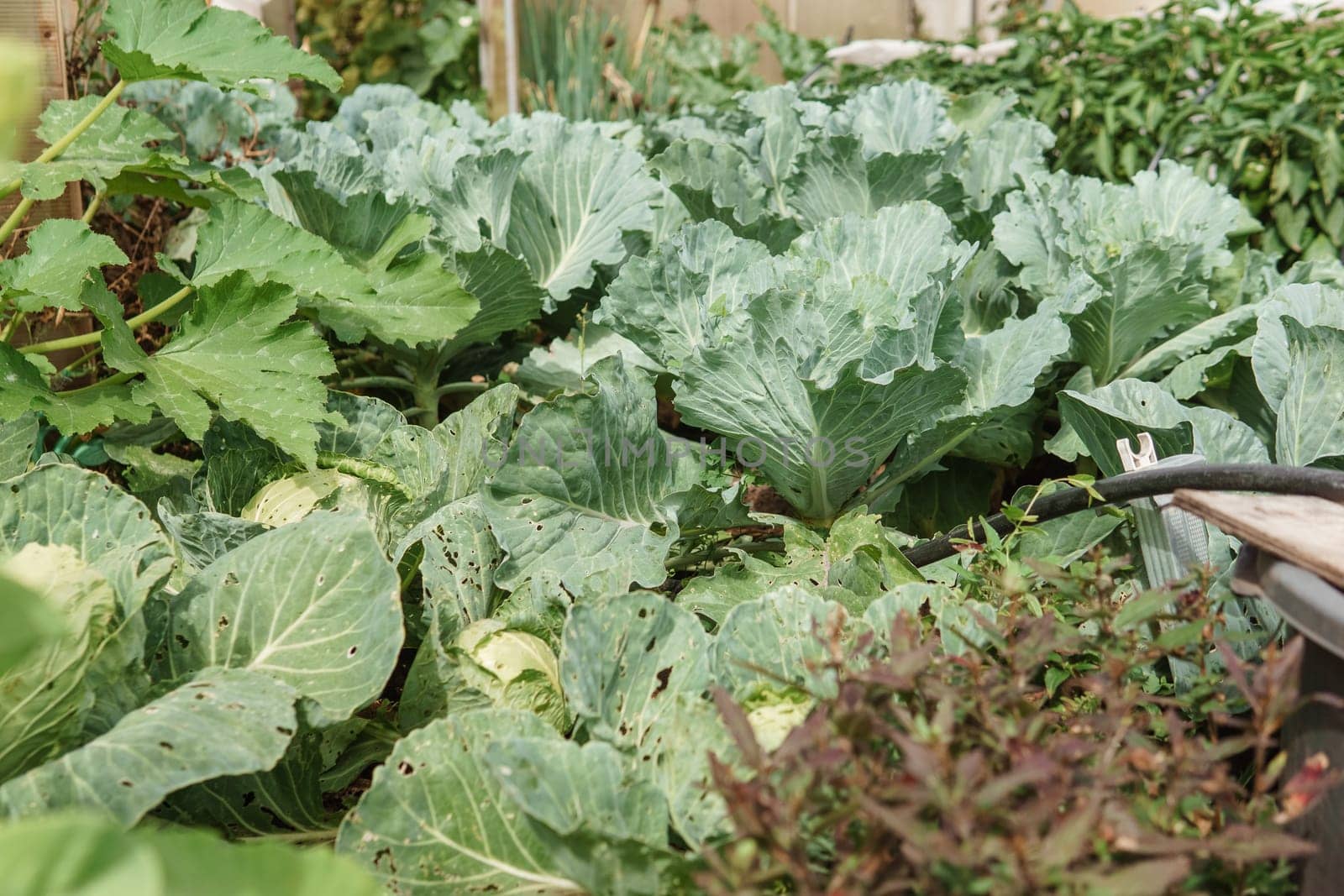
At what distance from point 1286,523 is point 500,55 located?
11.0 feet

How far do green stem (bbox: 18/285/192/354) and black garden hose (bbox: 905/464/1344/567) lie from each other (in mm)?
1004

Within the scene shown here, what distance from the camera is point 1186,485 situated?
0.98 metres

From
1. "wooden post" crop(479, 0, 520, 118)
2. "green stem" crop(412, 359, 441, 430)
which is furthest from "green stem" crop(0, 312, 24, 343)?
"wooden post" crop(479, 0, 520, 118)

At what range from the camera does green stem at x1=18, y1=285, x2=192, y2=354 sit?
1295 mm

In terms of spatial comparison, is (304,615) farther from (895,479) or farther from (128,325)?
(895,479)

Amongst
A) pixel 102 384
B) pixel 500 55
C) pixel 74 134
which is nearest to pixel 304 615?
pixel 102 384

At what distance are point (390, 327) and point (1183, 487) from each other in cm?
100

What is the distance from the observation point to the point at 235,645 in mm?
990

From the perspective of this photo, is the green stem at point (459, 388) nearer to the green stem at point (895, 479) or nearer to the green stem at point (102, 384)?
the green stem at point (102, 384)

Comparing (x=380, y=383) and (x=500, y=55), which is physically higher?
(x=500, y=55)

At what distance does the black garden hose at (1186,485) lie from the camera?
895 mm

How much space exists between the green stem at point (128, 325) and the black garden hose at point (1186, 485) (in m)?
1.00

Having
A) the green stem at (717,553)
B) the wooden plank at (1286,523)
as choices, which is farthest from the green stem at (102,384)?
the wooden plank at (1286,523)

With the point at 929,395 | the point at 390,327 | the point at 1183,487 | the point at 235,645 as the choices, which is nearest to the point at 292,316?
the point at 390,327
